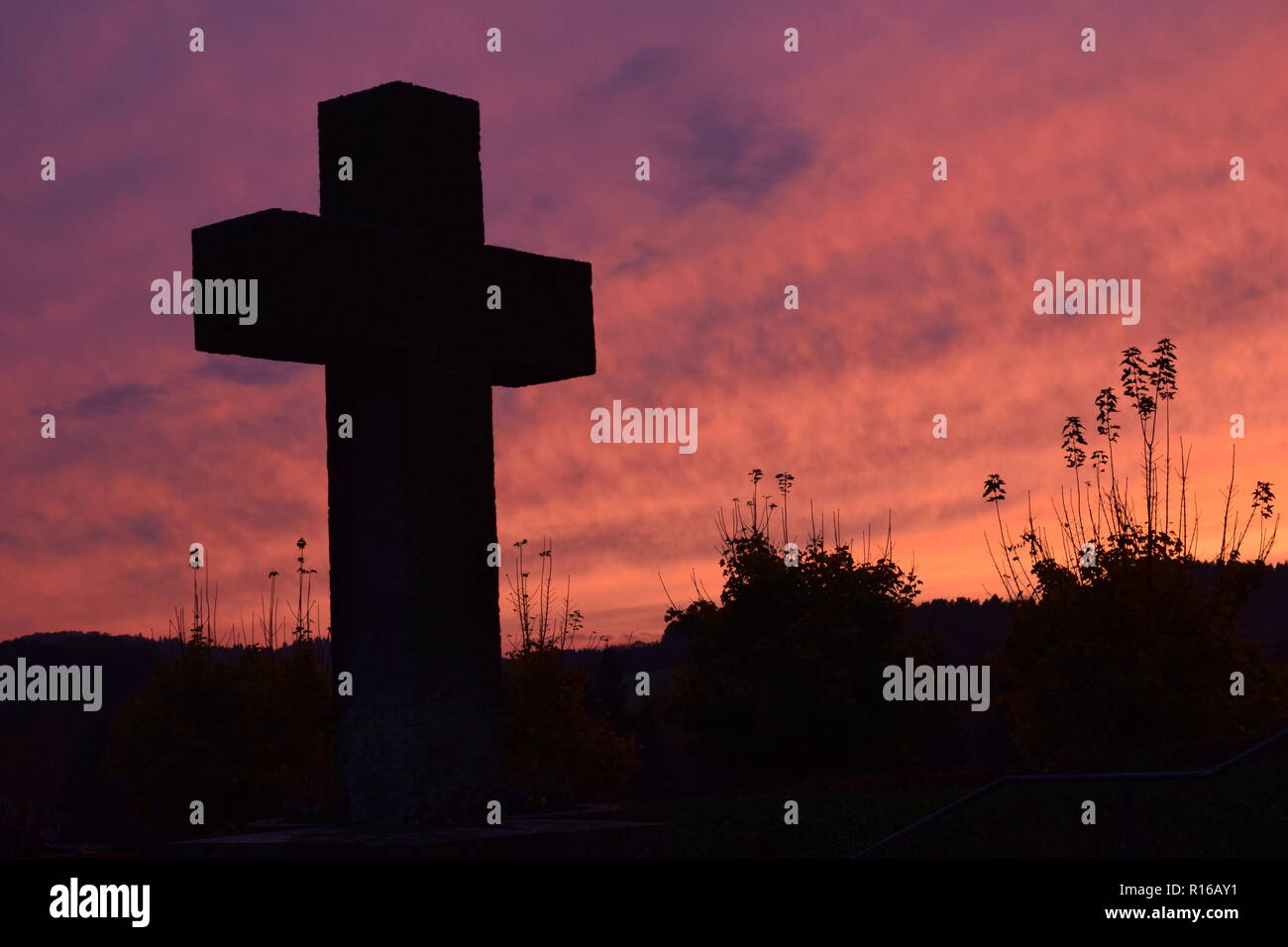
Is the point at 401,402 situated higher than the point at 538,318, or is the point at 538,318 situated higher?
the point at 538,318

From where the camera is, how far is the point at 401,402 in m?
9.11

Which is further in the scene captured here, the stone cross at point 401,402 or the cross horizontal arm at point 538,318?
the cross horizontal arm at point 538,318

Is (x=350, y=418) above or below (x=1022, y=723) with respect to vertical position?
above

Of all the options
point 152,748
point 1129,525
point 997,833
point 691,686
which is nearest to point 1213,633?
point 1129,525

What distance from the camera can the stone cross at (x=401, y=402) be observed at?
8.81 m

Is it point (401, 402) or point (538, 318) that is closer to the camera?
point (401, 402)

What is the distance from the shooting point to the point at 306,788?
10055 mm

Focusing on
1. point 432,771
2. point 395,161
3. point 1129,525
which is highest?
point 395,161

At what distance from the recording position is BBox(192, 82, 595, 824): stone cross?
8812 mm

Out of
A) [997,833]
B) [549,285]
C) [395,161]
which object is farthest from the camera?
[997,833]

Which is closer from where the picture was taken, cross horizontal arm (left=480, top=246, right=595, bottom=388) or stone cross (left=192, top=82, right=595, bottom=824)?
stone cross (left=192, top=82, right=595, bottom=824)
